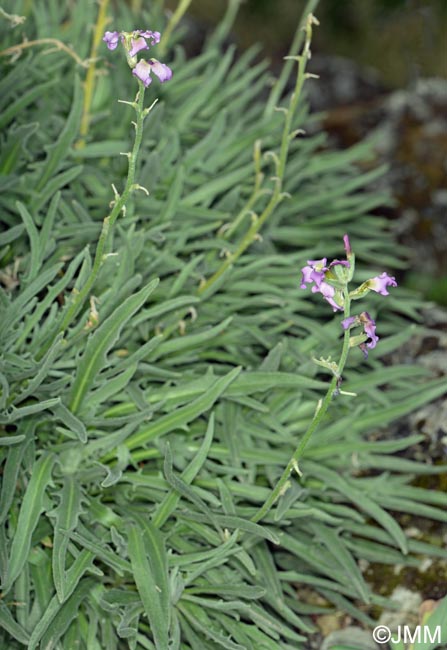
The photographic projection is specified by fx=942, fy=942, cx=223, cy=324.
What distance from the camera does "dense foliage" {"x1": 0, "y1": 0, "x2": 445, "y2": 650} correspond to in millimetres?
2234

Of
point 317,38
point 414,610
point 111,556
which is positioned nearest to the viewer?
point 111,556

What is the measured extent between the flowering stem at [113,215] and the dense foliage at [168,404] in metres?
0.07

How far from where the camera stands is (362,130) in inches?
182

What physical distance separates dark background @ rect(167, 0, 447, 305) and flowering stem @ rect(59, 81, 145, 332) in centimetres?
205

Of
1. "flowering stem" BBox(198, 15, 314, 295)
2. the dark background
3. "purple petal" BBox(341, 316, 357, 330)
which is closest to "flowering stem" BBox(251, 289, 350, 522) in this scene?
"purple petal" BBox(341, 316, 357, 330)

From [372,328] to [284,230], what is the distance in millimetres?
1546

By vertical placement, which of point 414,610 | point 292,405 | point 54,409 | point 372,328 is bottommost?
point 414,610

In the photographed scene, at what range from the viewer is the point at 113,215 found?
192 centimetres

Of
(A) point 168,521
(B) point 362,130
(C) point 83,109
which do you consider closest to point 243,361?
(A) point 168,521

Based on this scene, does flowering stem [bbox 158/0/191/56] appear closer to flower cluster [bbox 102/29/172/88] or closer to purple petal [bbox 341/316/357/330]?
flower cluster [bbox 102/29/172/88]

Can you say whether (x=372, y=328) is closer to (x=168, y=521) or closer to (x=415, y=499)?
(x=168, y=521)

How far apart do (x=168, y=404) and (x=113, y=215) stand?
28.8 inches

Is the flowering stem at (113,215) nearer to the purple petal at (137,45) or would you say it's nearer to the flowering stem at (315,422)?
the purple petal at (137,45)

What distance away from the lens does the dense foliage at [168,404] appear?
7.33ft
